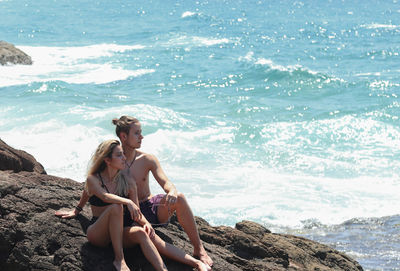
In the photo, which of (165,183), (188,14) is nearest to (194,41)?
(188,14)

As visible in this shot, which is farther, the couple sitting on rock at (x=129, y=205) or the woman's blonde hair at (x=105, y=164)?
the woman's blonde hair at (x=105, y=164)

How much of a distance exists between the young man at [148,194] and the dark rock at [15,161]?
1.55 meters

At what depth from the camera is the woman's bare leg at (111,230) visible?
5441mm

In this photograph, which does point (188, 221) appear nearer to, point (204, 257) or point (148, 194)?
point (204, 257)

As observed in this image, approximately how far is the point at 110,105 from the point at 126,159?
14.9 m

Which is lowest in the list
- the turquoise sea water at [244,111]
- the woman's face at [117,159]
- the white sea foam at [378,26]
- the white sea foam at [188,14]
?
the turquoise sea water at [244,111]

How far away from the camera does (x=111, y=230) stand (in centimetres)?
549

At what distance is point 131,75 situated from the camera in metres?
26.5

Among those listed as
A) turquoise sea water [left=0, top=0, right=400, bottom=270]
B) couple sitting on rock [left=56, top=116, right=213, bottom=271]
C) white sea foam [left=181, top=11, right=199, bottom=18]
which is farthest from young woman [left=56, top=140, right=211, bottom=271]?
white sea foam [left=181, top=11, right=199, bottom=18]

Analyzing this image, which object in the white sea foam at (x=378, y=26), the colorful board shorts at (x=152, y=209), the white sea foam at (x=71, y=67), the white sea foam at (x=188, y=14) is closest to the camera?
the colorful board shorts at (x=152, y=209)

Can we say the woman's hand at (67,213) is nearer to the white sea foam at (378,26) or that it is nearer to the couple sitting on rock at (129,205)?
the couple sitting on rock at (129,205)

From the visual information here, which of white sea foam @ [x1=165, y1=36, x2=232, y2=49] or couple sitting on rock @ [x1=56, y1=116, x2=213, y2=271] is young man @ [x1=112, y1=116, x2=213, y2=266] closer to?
couple sitting on rock @ [x1=56, y1=116, x2=213, y2=271]

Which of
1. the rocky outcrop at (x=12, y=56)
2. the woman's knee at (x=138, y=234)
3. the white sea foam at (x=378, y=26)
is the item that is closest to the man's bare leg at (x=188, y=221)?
the woman's knee at (x=138, y=234)

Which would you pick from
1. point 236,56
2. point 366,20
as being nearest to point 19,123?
point 236,56
